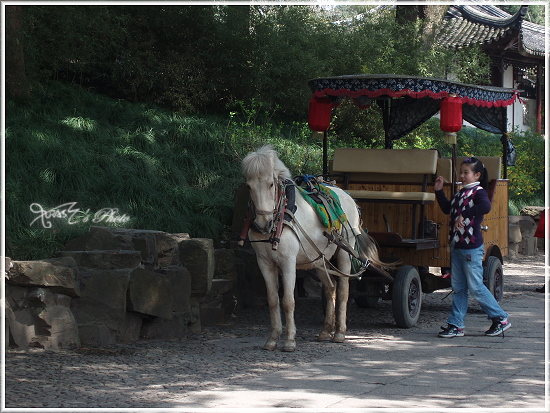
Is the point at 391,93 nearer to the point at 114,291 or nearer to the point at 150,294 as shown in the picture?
the point at 150,294

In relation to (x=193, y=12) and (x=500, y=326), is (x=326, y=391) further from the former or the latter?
(x=193, y=12)

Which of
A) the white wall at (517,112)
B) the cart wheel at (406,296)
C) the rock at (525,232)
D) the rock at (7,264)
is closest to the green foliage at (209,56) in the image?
the rock at (525,232)

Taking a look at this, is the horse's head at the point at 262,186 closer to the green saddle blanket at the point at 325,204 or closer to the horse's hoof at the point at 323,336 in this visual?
the green saddle blanket at the point at 325,204

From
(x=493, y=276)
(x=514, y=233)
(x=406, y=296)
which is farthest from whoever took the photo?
(x=514, y=233)

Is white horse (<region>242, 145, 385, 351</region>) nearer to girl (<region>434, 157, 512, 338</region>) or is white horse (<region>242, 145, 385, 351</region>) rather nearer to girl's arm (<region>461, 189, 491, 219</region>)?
girl (<region>434, 157, 512, 338</region>)

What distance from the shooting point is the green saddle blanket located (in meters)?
7.63

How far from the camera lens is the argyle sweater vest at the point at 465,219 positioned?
763 centimetres

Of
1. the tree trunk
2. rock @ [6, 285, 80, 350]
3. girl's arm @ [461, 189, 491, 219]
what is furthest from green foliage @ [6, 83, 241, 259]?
girl's arm @ [461, 189, 491, 219]

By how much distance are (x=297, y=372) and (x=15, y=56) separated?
24.9 ft

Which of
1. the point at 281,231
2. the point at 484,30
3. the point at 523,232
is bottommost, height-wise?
the point at 281,231

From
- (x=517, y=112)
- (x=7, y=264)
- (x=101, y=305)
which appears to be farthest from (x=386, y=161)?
(x=517, y=112)

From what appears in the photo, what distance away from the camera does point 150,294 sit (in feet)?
24.6

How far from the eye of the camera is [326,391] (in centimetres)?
549

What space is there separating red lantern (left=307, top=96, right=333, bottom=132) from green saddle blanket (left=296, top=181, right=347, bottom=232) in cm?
168
